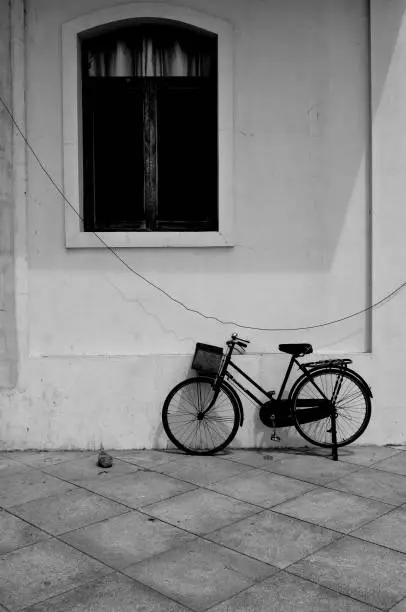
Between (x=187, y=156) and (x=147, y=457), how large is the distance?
3.26 m

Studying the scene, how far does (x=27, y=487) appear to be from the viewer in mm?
6016

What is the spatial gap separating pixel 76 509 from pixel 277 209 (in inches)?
146

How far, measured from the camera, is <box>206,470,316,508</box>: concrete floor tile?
5648 mm

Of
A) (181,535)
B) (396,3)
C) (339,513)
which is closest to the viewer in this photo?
(181,535)

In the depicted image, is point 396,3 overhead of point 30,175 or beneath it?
overhead

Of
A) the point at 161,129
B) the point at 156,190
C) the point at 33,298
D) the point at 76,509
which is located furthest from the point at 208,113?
the point at 76,509

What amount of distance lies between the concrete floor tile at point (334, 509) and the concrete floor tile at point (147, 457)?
5.44ft

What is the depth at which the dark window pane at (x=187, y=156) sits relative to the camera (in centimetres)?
749

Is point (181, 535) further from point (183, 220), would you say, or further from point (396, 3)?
point (396, 3)

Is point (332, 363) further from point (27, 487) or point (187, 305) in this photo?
point (27, 487)

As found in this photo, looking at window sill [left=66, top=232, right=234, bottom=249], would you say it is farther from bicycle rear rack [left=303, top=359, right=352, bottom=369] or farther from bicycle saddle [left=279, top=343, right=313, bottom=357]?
bicycle rear rack [left=303, top=359, right=352, bottom=369]

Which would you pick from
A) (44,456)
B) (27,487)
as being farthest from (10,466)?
(27,487)

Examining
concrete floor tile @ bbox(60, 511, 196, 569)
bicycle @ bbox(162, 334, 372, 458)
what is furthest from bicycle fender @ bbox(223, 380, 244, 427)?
concrete floor tile @ bbox(60, 511, 196, 569)

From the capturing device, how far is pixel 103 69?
24.6 feet
